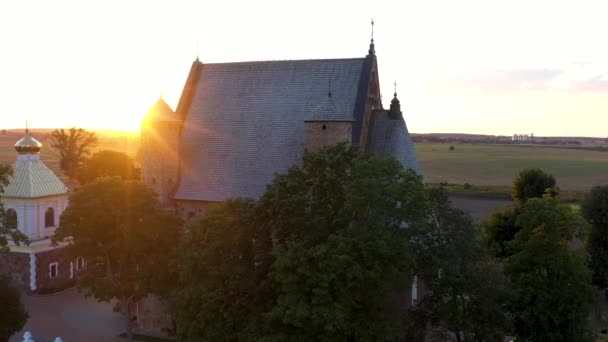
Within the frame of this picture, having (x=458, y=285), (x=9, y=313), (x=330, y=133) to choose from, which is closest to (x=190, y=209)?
(x=330, y=133)

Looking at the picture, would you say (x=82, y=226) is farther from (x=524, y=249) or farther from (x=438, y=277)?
(x=524, y=249)

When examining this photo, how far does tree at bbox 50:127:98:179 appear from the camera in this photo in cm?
8100

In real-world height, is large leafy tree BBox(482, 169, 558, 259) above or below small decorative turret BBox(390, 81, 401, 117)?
below

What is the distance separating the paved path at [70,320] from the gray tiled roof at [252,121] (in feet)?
29.8

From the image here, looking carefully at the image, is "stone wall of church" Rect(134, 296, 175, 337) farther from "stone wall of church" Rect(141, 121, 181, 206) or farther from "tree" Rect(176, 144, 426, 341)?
"tree" Rect(176, 144, 426, 341)

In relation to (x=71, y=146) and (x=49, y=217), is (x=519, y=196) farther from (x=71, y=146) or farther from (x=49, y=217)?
(x=71, y=146)

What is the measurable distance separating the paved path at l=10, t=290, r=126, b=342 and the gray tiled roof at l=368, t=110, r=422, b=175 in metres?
17.9

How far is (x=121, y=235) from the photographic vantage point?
28.1m

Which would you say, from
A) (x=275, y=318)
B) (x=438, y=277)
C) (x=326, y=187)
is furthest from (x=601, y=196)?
(x=275, y=318)

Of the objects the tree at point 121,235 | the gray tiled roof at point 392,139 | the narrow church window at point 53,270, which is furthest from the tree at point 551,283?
the narrow church window at point 53,270

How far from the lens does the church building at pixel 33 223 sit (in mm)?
41750

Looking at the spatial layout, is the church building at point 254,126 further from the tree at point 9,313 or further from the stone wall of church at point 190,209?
the tree at point 9,313

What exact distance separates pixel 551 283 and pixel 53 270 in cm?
3520

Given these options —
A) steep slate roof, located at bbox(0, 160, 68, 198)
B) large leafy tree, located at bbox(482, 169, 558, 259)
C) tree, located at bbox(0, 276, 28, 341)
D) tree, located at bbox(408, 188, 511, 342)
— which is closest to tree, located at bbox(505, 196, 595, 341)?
tree, located at bbox(408, 188, 511, 342)
